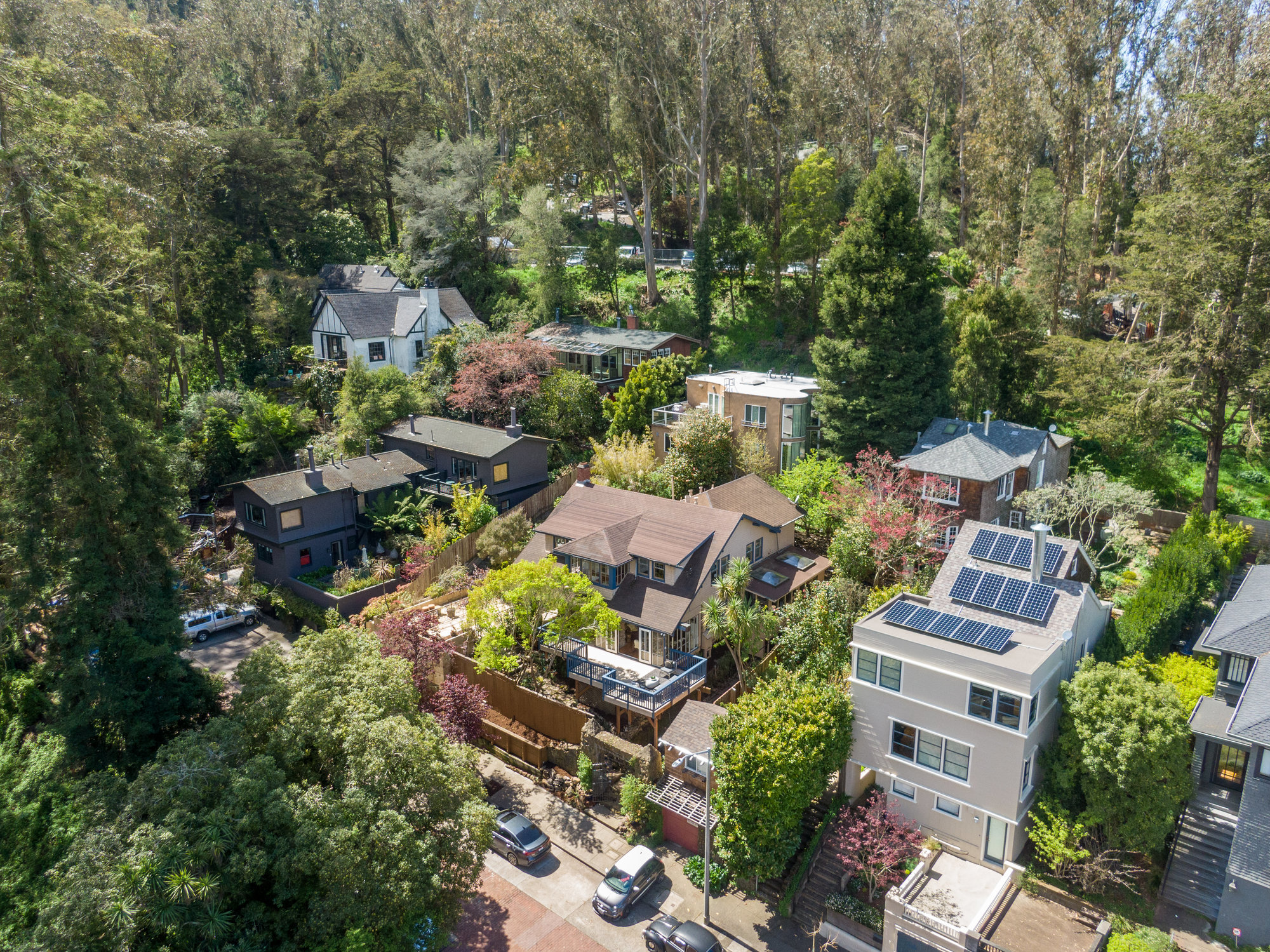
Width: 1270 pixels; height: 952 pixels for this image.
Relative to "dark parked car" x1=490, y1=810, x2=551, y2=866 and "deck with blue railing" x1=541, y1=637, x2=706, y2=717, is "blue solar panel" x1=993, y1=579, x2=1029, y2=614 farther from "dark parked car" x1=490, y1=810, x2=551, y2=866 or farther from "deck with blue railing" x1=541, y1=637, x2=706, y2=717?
"dark parked car" x1=490, y1=810, x2=551, y2=866

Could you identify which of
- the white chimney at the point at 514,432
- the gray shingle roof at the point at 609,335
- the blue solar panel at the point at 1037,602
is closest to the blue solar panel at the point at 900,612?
the blue solar panel at the point at 1037,602

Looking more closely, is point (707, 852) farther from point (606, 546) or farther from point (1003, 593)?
point (1003, 593)

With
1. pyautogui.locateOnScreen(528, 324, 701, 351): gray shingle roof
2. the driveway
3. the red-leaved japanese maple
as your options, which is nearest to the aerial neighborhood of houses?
the driveway

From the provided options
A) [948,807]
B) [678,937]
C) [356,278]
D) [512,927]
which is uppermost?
[356,278]

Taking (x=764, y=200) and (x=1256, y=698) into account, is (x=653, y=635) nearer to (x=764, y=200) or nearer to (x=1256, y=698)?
(x=1256, y=698)

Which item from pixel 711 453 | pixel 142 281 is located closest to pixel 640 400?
pixel 711 453

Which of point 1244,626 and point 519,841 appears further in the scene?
point 519,841

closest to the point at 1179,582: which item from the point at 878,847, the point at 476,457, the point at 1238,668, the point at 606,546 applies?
the point at 1238,668

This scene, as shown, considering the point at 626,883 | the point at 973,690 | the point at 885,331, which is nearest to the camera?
the point at 973,690
